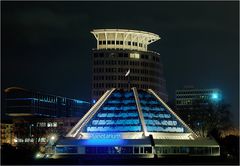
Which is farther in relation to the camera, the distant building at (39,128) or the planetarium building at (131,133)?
the distant building at (39,128)

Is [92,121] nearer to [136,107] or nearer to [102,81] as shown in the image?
[136,107]

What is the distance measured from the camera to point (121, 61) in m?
159

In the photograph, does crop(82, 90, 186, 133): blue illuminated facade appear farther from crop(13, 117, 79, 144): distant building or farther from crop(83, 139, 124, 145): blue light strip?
crop(13, 117, 79, 144): distant building

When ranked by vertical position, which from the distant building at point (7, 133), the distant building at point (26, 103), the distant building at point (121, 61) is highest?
the distant building at point (121, 61)

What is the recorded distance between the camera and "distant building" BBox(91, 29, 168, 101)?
6171 inches

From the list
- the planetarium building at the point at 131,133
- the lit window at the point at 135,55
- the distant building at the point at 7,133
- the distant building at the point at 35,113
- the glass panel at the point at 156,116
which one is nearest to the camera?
the planetarium building at the point at 131,133

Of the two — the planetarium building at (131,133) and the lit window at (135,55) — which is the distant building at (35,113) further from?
the planetarium building at (131,133)

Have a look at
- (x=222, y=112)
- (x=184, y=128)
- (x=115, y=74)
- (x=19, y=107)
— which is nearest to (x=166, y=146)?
(x=184, y=128)

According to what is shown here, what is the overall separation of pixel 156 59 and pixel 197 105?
36643mm

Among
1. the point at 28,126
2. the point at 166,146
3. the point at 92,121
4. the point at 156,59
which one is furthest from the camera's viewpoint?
the point at 156,59

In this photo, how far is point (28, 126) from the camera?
153 m

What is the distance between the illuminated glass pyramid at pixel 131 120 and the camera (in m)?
101

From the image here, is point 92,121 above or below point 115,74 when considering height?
below

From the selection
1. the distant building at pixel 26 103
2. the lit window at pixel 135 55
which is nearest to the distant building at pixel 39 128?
the distant building at pixel 26 103
